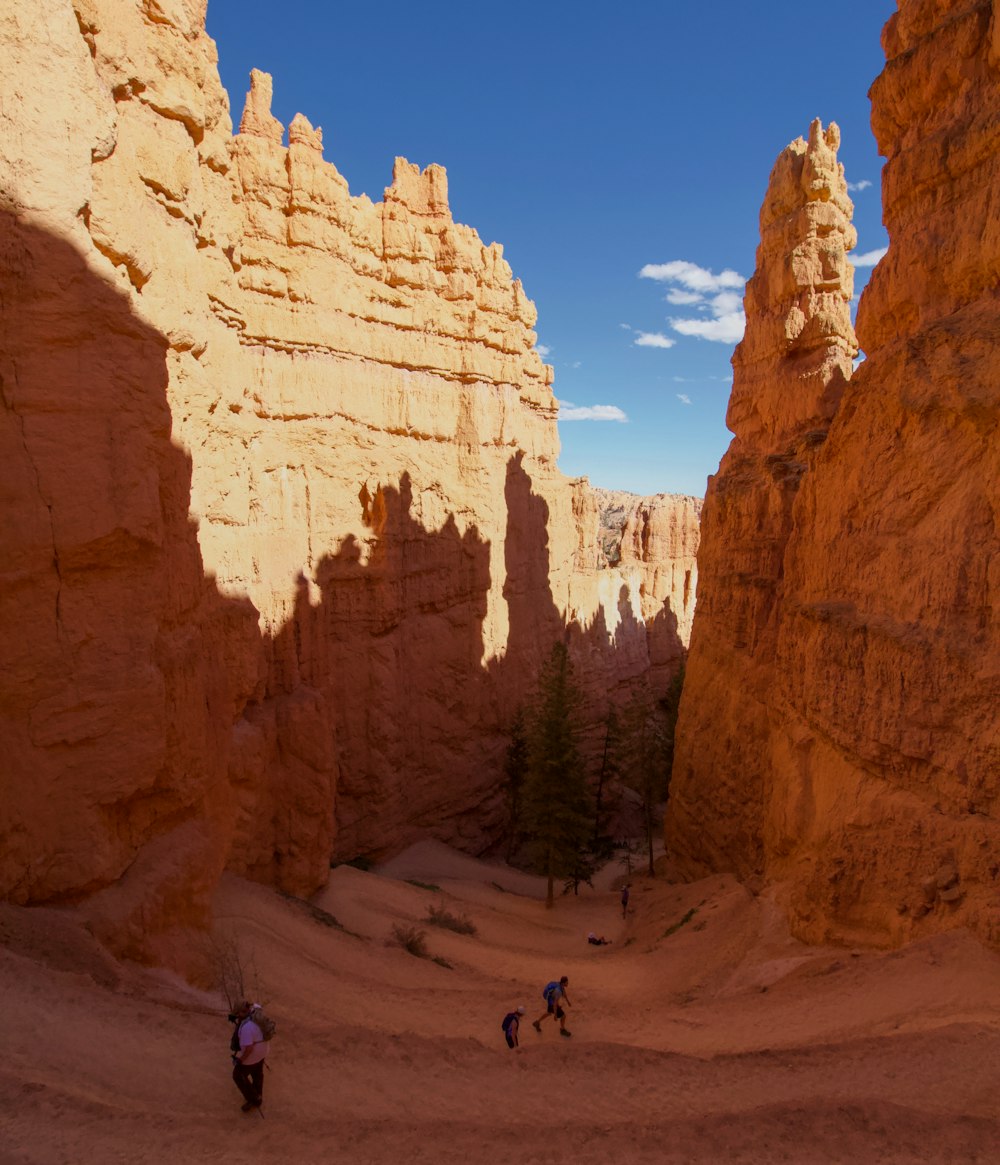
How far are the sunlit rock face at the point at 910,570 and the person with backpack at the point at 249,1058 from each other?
812cm

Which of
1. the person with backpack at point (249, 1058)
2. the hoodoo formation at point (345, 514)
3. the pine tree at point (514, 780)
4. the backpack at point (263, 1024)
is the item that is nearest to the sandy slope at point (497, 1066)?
the person with backpack at point (249, 1058)

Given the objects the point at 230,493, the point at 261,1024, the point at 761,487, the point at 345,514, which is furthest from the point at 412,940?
the point at 761,487

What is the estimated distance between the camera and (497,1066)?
797cm

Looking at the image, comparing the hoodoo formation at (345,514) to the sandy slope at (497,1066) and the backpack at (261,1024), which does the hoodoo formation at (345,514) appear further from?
the backpack at (261,1024)

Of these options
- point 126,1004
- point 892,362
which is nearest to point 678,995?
point 126,1004

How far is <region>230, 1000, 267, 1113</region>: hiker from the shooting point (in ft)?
20.3

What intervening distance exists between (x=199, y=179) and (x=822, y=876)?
1408 centimetres

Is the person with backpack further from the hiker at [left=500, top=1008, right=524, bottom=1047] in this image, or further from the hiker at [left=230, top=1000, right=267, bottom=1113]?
the hiker at [left=500, top=1008, right=524, bottom=1047]

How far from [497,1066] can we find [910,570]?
8.58 m

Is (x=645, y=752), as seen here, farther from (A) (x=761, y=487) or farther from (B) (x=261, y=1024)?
(B) (x=261, y=1024)

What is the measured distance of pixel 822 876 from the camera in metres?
11.1

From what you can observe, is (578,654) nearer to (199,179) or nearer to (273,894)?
(273,894)

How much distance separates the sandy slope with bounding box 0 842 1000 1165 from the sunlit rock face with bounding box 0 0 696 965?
64.3 inches

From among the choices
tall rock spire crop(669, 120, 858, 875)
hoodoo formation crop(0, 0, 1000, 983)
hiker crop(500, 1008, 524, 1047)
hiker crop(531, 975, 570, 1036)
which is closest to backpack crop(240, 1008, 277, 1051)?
hoodoo formation crop(0, 0, 1000, 983)
